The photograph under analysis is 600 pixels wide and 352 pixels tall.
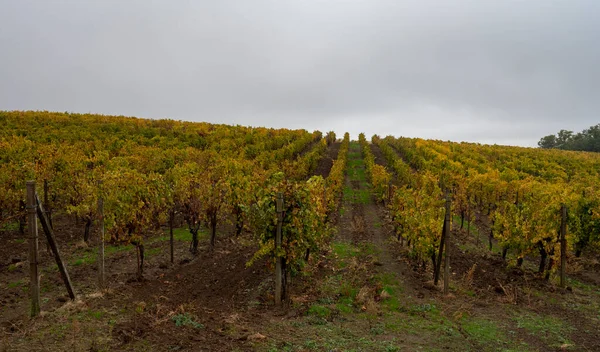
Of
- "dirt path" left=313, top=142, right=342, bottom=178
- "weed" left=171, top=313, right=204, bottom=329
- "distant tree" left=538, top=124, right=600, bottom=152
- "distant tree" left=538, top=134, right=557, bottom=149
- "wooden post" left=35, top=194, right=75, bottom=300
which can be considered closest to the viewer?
"wooden post" left=35, top=194, right=75, bottom=300

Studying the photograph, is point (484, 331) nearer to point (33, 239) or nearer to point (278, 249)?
point (278, 249)

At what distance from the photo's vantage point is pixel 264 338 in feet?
24.0

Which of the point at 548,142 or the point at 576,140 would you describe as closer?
the point at 576,140

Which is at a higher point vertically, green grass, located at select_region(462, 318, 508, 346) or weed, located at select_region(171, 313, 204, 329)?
weed, located at select_region(171, 313, 204, 329)

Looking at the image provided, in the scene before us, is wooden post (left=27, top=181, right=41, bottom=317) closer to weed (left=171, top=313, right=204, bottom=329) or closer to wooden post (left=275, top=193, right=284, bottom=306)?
weed (left=171, top=313, right=204, bottom=329)

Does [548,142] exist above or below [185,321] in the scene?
above

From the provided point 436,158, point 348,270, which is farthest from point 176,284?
point 436,158

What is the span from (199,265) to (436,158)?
1321 inches

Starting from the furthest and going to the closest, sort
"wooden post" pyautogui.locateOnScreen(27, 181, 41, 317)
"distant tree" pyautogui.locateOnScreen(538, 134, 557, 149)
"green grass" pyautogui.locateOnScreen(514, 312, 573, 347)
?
"distant tree" pyautogui.locateOnScreen(538, 134, 557, 149) → "green grass" pyautogui.locateOnScreen(514, 312, 573, 347) → "wooden post" pyautogui.locateOnScreen(27, 181, 41, 317)

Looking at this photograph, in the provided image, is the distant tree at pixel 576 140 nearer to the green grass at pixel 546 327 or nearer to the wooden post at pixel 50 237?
the green grass at pixel 546 327

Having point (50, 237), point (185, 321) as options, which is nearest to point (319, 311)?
point (185, 321)

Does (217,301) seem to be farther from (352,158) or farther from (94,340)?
(352,158)

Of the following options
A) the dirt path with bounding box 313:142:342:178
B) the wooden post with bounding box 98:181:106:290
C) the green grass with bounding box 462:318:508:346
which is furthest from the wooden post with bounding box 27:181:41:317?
the dirt path with bounding box 313:142:342:178

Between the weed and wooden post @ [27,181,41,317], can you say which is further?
the weed
